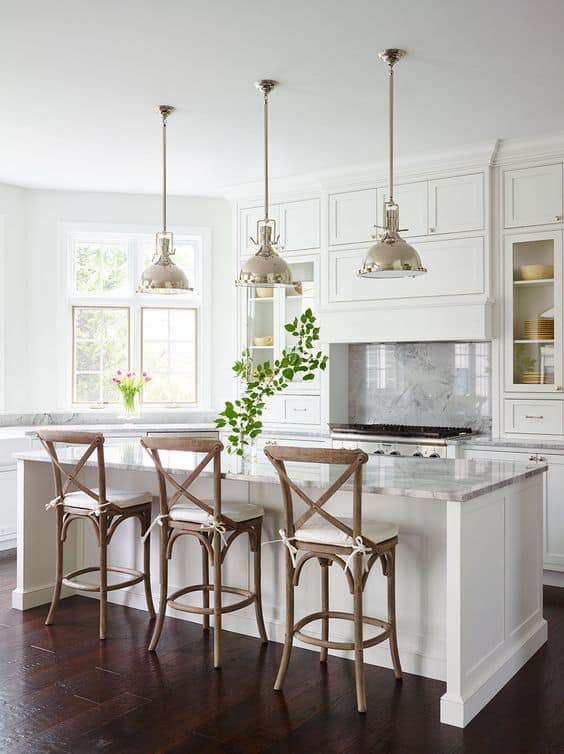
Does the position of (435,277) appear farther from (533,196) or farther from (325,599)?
(325,599)

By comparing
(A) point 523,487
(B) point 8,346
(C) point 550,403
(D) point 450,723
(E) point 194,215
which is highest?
(E) point 194,215

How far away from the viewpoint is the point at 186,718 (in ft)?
9.22

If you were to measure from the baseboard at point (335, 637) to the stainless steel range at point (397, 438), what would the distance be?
1826mm

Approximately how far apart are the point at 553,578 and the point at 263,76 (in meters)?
3.46

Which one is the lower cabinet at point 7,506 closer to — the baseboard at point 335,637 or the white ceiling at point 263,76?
the baseboard at point 335,637

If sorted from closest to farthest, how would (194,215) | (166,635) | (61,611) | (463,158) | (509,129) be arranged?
(166,635), (61,611), (509,129), (463,158), (194,215)

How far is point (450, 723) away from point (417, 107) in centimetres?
324

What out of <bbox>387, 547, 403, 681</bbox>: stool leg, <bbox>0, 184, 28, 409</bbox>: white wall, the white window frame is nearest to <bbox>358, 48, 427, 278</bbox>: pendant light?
<bbox>387, 547, 403, 681</bbox>: stool leg

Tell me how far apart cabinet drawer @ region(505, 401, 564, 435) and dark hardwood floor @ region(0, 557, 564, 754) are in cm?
157

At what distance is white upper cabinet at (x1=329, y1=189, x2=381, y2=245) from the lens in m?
5.60

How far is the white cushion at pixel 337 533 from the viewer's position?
116 inches

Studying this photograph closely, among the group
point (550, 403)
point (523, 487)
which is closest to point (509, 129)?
point (550, 403)

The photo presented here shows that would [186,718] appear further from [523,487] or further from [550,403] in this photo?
[550,403]

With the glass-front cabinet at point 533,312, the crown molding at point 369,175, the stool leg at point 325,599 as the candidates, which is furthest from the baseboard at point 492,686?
the crown molding at point 369,175
